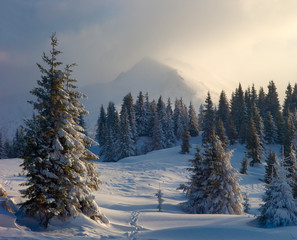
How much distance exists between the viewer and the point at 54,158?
1002 cm

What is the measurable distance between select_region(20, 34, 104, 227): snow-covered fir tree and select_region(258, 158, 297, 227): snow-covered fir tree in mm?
7836

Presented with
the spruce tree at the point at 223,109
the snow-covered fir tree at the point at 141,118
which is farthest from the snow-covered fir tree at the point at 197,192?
the spruce tree at the point at 223,109

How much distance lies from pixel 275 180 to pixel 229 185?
7.89m

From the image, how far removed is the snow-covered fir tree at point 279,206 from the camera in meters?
9.73

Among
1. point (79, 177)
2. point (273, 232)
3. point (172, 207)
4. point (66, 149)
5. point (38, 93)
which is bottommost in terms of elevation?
point (172, 207)

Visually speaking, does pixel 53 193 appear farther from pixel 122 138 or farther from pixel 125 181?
pixel 122 138

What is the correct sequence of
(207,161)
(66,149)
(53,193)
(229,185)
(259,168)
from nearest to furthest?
(53,193) → (66,149) → (229,185) → (207,161) → (259,168)

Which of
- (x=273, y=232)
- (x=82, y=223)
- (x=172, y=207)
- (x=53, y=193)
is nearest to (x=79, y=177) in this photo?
(x=53, y=193)

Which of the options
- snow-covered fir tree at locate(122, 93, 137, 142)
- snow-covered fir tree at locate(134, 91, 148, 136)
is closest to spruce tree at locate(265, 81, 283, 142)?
snow-covered fir tree at locate(134, 91, 148, 136)

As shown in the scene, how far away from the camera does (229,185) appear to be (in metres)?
17.8

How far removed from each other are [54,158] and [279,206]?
10162 millimetres

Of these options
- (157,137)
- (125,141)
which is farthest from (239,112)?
(125,141)

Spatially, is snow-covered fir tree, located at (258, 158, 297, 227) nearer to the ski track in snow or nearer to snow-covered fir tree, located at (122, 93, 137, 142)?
the ski track in snow

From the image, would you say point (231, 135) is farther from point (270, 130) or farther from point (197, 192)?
point (197, 192)
